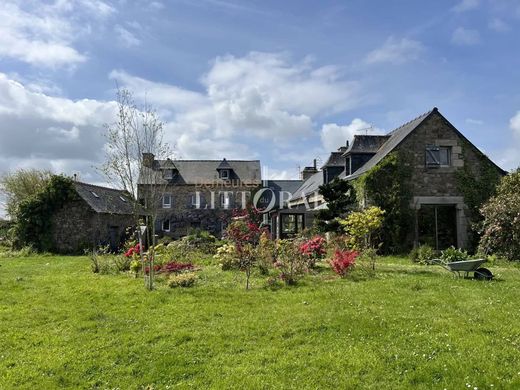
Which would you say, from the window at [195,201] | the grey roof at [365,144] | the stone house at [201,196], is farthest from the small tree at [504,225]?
the window at [195,201]

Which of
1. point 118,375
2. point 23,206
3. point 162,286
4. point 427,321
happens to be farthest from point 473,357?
point 23,206

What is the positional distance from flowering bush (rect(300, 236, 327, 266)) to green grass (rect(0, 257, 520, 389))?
2.34m

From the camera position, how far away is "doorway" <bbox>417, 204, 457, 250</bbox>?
64.6 ft

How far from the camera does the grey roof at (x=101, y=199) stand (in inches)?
1012

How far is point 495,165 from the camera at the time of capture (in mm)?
19938

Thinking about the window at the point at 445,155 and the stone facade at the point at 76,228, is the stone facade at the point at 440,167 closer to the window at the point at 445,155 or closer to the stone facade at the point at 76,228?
the window at the point at 445,155

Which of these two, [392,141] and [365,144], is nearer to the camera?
A: [392,141]

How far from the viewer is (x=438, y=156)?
19.8m

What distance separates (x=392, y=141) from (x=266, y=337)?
17.1m

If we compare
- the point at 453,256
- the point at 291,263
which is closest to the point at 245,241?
the point at 291,263

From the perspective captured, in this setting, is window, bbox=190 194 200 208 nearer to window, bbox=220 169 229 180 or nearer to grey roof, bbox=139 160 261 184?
grey roof, bbox=139 160 261 184

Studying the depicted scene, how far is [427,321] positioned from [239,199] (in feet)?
105

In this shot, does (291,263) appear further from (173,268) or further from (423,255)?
(423,255)

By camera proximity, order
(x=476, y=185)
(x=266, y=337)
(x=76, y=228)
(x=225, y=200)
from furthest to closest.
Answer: (x=225, y=200)
(x=76, y=228)
(x=476, y=185)
(x=266, y=337)
